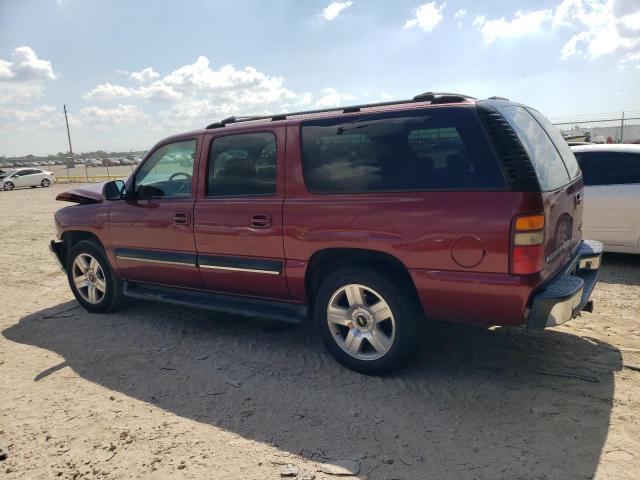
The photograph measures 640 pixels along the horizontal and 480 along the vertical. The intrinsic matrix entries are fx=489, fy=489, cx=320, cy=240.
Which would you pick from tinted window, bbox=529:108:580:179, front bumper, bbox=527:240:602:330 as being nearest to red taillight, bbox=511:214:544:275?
front bumper, bbox=527:240:602:330

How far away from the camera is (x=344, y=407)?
3215 millimetres

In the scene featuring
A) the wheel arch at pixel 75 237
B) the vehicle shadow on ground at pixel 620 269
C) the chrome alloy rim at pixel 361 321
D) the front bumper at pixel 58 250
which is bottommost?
the vehicle shadow on ground at pixel 620 269

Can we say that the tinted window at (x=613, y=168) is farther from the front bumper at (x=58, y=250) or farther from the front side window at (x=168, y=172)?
the front bumper at (x=58, y=250)

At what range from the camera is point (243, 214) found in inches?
155

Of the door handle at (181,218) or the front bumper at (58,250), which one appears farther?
the front bumper at (58,250)

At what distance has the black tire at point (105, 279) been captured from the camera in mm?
5176

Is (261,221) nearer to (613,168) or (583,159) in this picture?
(583,159)

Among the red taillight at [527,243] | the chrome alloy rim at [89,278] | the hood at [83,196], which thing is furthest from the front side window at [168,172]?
the red taillight at [527,243]

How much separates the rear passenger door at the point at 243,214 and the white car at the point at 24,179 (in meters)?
32.6

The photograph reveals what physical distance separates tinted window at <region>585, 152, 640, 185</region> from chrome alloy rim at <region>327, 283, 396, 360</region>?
422cm

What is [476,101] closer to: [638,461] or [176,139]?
[638,461]

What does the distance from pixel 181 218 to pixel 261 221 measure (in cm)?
90

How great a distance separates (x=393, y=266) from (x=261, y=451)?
1.49 metres

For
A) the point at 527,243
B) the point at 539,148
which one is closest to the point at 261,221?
the point at 527,243
